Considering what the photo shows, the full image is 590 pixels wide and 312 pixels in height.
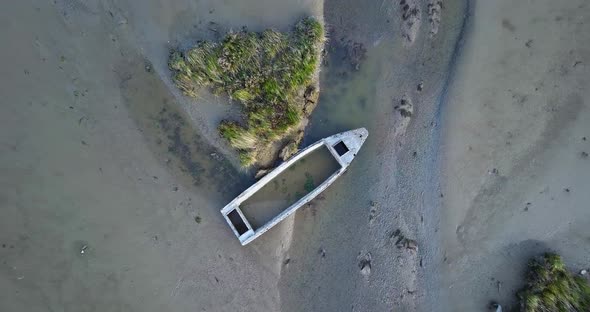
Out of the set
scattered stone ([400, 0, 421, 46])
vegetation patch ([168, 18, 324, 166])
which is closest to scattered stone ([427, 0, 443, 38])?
scattered stone ([400, 0, 421, 46])

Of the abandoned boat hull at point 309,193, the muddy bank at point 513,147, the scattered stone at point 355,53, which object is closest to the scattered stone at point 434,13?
the muddy bank at point 513,147

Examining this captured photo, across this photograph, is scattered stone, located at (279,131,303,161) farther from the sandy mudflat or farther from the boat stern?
the sandy mudflat

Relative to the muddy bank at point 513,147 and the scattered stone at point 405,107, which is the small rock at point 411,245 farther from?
the scattered stone at point 405,107

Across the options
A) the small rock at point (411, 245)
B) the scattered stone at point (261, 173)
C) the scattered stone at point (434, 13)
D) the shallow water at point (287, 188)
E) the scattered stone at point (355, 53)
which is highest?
the scattered stone at point (355, 53)

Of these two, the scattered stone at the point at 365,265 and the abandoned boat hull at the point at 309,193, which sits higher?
the abandoned boat hull at the point at 309,193

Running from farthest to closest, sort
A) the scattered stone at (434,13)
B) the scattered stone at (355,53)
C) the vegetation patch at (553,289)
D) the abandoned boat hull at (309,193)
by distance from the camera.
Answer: the scattered stone at (355,53)
the scattered stone at (434,13)
the abandoned boat hull at (309,193)
the vegetation patch at (553,289)

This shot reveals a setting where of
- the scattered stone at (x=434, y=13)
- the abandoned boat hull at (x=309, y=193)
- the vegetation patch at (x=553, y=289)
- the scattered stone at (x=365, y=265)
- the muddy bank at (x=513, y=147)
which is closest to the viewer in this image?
the vegetation patch at (x=553, y=289)

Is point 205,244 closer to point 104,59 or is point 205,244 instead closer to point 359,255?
point 359,255
